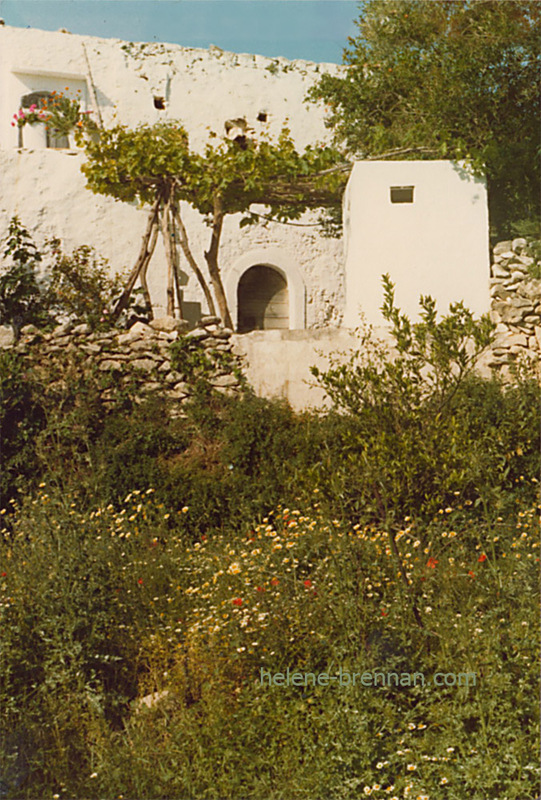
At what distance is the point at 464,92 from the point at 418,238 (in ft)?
8.80

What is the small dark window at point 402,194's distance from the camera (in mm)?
8898

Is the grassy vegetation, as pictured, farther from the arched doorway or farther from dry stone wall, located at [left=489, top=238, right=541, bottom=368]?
the arched doorway

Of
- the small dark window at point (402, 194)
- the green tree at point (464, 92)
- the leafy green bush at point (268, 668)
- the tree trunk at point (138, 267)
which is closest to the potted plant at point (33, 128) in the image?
the tree trunk at point (138, 267)

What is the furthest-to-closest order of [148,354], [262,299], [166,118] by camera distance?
1. [262,299]
2. [166,118]
3. [148,354]

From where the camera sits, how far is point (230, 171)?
9.09m

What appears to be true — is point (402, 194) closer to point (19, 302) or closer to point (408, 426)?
point (19, 302)

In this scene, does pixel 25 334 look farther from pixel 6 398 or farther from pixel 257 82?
pixel 257 82

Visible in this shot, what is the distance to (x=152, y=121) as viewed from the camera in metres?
12.2

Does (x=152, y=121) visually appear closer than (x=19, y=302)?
No

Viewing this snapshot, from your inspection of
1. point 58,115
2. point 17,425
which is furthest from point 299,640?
point 58,115

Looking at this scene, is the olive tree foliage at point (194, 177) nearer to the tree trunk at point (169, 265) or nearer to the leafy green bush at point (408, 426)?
the tree trunk at point (169, 265)

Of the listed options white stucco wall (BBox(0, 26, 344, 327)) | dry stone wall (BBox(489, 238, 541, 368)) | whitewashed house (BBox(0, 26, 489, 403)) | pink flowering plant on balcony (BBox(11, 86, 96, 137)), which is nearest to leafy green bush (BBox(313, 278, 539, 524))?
dry stone wall (BBox(489, 238, 541, 368))

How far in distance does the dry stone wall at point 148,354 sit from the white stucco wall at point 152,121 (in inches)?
126

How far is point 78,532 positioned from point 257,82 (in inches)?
391
